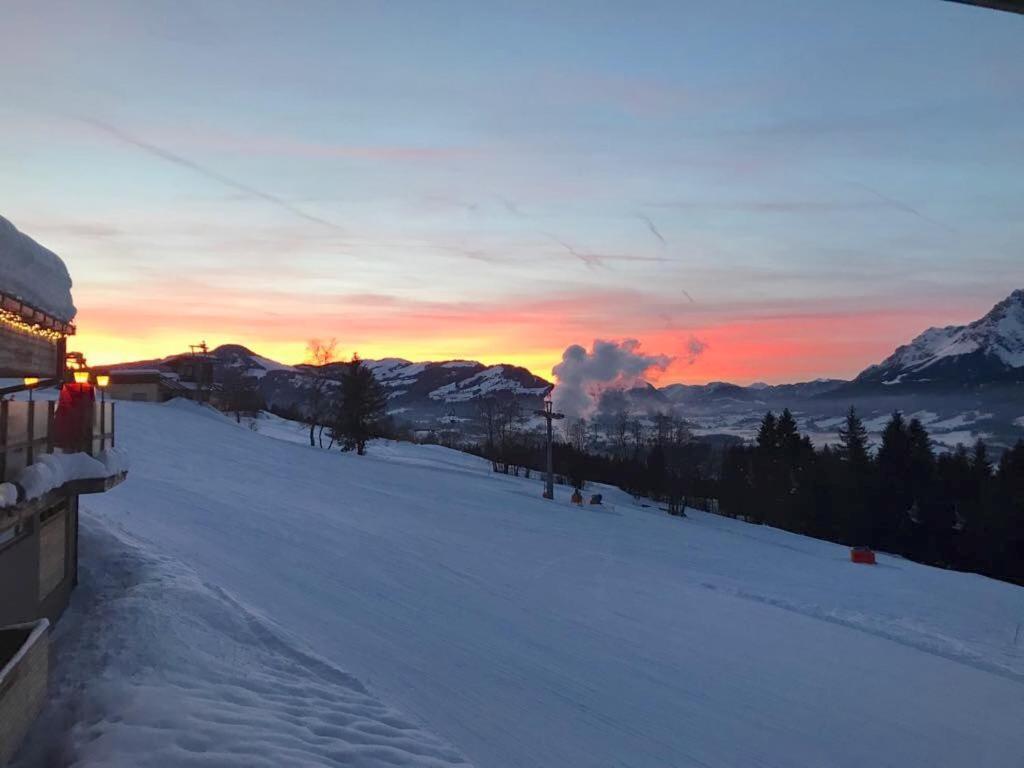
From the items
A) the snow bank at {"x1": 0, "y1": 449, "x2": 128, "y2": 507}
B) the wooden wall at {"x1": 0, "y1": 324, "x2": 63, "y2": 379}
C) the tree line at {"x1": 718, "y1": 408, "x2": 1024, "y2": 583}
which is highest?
the wooden wall at {"x1": 0, "y1": 324, "x2": 63, "y2": 379}

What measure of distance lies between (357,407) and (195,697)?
137 ft

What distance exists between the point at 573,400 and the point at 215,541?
93547 mm

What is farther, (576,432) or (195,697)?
(576,432)

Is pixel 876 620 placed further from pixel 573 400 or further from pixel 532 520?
pixel 573 400

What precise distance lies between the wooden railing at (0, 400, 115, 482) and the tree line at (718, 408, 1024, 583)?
143 feet

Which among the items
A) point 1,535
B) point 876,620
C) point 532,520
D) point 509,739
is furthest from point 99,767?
point 532,520

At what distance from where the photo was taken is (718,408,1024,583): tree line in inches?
1547

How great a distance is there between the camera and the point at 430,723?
828 centimetres

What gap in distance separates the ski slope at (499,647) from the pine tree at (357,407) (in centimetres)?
2348

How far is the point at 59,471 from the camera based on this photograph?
8.04 meters

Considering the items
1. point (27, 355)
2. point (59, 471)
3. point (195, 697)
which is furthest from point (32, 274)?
point (195, 697)

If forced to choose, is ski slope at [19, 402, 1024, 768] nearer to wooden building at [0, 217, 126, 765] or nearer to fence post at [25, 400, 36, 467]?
wooden building at [0, 217, 126, 765]

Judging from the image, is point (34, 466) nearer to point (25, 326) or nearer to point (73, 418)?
point (25, 326)

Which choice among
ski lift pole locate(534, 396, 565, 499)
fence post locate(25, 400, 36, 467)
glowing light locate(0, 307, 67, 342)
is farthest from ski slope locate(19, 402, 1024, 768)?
ski lift pole locate(534, 396, 565, 499)
